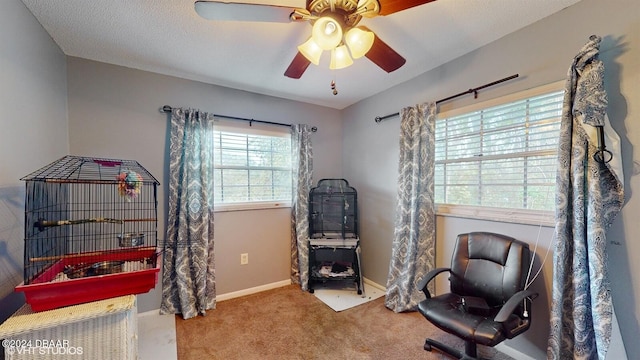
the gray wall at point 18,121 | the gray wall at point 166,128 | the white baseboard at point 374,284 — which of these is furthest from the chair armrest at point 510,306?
the gray wall at point 18,121

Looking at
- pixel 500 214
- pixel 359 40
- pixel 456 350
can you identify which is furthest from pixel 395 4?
pixel 456 350

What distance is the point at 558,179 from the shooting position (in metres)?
1.57

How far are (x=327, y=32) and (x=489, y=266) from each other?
1921mm

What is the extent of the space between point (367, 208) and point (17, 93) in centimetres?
307

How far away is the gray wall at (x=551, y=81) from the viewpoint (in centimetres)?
142

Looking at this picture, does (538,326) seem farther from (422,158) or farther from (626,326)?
(422,158)

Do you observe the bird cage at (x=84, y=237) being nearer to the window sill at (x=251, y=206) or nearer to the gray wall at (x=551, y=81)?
the window sill at (x=251, y=206)

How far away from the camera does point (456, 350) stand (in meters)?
1.87

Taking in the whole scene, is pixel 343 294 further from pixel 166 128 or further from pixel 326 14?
pixel 326 14

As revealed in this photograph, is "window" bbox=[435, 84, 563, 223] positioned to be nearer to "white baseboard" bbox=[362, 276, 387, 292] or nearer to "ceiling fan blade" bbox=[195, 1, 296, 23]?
"white baseboard" bbox=[362, 276, 387, 292]

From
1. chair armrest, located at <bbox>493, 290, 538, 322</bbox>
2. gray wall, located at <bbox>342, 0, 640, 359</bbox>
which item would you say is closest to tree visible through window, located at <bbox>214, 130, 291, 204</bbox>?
gray wall, located at <bbox>342, 0, 640, 359</bbox>

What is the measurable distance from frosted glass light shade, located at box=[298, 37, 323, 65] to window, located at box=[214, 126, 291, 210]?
1707 millimetres

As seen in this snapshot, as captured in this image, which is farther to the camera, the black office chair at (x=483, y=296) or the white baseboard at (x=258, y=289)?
the white baseboard at (x=258, y=289)

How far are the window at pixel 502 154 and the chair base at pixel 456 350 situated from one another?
3.14ft
